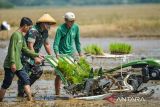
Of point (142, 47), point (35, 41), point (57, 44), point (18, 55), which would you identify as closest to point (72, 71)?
point (57, 44)

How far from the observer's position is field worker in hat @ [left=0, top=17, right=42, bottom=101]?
12203 millimetres

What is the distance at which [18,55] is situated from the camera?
1233 centimetres

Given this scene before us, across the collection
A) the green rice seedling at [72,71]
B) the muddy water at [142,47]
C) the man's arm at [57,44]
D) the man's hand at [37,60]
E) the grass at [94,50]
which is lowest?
the muddy water at [142,47]

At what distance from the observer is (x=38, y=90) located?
47.5ft

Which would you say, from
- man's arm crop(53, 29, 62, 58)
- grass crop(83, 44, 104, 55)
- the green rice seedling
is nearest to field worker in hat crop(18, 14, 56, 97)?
man's arm crop(53, 29, 62, 58)

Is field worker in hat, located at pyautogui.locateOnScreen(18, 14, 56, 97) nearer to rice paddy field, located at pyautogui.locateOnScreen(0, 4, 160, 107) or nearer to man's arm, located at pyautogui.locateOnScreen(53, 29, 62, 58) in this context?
man's arm, located at pyautogui.locateOnScreen(53, 29, 62, 58)

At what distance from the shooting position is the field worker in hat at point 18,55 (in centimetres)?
1220

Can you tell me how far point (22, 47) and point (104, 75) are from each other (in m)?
1.68

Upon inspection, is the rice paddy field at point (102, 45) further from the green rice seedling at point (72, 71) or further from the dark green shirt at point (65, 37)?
the dark green shirt at point (65, 37)

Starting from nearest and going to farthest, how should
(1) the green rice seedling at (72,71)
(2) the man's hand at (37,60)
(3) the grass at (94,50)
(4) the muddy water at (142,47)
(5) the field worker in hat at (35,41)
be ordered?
(2) the man's hand at (37,60)
(1) the green rice seedling at (72,71)
(5) the field worker in hat at (35,41)
(3) the grass at (94,50)
(4) the muddy water at (142,47)

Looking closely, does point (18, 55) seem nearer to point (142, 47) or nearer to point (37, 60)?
point (37, 60)

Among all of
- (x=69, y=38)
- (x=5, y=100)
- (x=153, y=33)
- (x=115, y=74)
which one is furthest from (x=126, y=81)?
(x=153, y=33)

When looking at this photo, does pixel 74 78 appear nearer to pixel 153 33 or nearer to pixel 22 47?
pixel 22 47

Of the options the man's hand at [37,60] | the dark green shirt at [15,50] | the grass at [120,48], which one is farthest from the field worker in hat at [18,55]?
the grass at [120,48]
